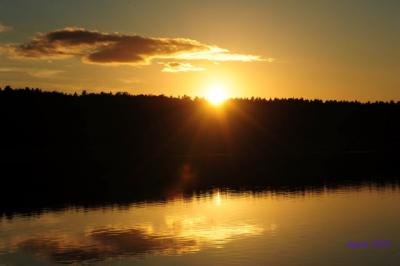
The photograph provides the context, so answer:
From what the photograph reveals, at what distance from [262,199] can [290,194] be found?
17.1 ft

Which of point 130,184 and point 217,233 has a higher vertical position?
point 130,184

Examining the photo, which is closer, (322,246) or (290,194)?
(322,246)

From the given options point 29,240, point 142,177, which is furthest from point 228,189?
point 29,240

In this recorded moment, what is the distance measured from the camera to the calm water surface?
111 feet

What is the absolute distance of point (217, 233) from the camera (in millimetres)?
41594

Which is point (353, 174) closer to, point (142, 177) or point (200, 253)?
point (142, 177)

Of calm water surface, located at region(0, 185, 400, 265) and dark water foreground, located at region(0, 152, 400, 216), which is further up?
dark water foreground, located at region(0, 152, 400, 216)

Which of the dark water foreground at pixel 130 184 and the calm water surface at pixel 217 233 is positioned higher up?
the dark water foreground at pixel 130 184

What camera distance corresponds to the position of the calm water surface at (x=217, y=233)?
3372cm

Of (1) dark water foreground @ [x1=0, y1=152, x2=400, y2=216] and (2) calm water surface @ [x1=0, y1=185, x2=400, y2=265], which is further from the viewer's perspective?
(1) dark water foreground @ [x1=0, y1=152, x2=400, y2=216]

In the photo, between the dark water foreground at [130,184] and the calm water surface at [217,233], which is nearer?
the calm water surface at [217,233]

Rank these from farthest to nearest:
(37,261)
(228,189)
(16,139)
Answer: (16,139) → (228,189) → (37,261)

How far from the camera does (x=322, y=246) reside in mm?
36344

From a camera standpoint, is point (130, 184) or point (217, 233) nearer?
point (217, 233)
